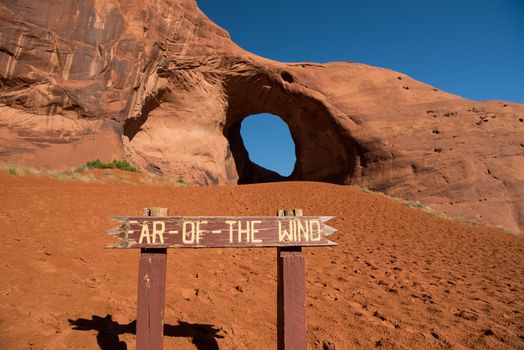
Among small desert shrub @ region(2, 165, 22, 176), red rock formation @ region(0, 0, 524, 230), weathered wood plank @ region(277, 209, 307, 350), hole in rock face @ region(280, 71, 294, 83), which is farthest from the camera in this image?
hole in rock face @ region(280, 71, 294, 83)

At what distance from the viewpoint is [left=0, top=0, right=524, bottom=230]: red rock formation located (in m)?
15.0

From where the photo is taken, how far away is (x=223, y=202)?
1185 centimetres

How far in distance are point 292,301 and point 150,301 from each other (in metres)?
1.18

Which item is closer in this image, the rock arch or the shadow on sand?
the shadow on sand

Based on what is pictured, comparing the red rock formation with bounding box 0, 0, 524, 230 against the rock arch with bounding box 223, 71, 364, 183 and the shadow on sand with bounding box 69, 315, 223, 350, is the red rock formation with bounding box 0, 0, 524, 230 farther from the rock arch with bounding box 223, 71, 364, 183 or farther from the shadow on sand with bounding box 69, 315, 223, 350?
the shadow on sand with bounding box 69, 315, 223, 350

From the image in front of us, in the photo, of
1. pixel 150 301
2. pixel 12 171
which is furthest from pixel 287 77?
pixel 150 301

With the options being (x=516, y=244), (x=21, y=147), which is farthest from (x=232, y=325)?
(x=21, y=147)

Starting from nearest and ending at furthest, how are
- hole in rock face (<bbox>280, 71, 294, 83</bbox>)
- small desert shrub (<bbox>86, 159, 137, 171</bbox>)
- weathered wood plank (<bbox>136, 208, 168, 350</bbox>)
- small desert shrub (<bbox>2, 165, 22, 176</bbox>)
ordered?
1. weathered wood plank (<bbox>136, 208, 168, 350</bbox>)
2. small desert shrub (<bbox>2, 165, 22, 176</bbox>)
3. small desert shrub (<bbox>86, 159, 137, 171</bbox>)
4. hole in rock face (<bbox>280, 71, 294, 83</bbox>)

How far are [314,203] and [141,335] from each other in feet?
33.8

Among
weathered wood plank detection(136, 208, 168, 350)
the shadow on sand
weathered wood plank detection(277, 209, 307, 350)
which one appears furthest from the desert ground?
weathered wood plank detection(277, 209, 307, 350)

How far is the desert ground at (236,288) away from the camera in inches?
148

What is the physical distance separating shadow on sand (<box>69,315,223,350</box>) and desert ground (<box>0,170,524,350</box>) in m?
0.01

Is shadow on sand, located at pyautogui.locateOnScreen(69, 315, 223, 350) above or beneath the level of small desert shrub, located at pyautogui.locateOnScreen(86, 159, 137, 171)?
beneath

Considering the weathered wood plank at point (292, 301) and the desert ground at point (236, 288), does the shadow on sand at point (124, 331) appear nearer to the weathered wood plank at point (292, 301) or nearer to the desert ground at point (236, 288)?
the desert ground at point (236, 288)
